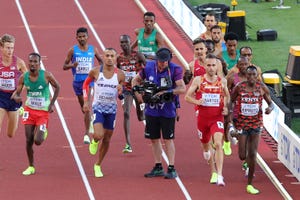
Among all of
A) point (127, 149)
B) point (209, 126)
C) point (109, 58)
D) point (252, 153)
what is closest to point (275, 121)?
point (127, 149)

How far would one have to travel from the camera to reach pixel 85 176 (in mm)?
19422

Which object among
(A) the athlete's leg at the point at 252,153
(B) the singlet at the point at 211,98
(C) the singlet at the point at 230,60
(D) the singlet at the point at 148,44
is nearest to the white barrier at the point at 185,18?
(D) the singlet at the point at 148,44

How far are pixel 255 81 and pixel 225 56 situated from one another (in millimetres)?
2275

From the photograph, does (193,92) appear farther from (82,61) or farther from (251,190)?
(82,61)

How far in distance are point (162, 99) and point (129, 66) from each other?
2.06m

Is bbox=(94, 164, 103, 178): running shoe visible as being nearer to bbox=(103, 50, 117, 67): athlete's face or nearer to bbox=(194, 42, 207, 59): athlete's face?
bbox=(103, 50, 117, 67): athlete's face

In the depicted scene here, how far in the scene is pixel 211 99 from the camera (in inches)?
731

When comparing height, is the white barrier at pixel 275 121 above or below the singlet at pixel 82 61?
below

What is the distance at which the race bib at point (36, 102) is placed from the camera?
19.3m

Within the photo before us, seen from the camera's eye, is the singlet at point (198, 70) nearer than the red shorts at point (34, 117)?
No

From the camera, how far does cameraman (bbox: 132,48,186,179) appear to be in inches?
744

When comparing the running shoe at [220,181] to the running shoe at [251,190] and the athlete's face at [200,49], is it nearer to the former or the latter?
the running shoe at [251,190]

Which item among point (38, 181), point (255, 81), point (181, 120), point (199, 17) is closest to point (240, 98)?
point (255, 81)

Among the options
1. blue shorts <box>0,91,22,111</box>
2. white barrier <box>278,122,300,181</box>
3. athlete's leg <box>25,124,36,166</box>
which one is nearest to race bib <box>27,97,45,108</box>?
athlete's leg <box>25,124,36,166</box>
